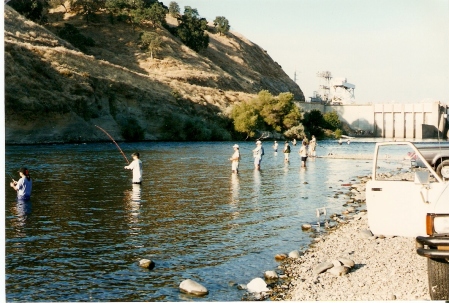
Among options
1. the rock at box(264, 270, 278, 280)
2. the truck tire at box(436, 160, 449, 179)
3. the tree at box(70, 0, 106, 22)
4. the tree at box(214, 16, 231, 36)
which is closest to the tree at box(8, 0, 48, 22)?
the tree at box(70, 0, 106, 22)

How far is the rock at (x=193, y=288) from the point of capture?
9.68 meters

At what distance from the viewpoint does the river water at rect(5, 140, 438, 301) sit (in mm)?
10117

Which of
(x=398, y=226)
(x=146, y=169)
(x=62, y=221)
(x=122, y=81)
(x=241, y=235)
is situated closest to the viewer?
(x=398, y=226)

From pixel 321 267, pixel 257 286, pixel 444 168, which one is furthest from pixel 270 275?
pixel 444 168

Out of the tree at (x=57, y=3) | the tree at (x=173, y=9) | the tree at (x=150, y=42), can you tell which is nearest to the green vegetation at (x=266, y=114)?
the tree at (x=150, y=42)

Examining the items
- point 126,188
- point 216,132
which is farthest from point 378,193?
point 216,132

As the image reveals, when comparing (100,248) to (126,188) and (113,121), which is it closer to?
(126,188)

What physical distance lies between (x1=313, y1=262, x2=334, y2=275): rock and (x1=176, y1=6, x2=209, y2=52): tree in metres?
140

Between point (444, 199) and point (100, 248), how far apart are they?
8.27m

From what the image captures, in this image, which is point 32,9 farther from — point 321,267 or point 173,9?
point 321,267

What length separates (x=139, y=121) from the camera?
260ft

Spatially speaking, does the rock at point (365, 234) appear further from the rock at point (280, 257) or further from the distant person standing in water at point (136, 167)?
the distant person standing in water at point (136, 167)

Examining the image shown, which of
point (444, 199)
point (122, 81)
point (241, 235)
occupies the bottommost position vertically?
point (241, 235)

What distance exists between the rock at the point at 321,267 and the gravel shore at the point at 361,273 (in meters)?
0.03
